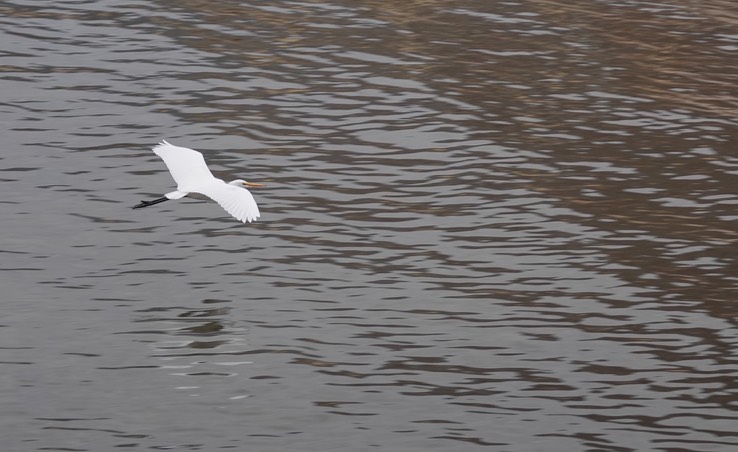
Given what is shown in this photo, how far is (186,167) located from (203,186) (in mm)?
866

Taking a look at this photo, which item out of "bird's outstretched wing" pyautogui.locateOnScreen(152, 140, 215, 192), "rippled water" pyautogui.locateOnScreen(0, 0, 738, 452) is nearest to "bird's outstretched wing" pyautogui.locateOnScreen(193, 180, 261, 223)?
"bird's outstretched wing" pyautogui.locateOnScreen(152, 140, 215, 192)

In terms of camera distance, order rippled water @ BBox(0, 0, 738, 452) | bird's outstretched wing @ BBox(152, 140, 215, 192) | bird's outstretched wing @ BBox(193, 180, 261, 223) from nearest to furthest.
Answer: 1. rippled water @ BBox(0, 0, 738, 452)
2. bird's outstretched wing @ BBox(193, 180, 261, 223)
3. bird's outstretched wing @ BBox(152, 140, 215, 192)

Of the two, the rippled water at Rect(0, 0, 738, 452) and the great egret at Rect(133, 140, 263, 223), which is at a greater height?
the great egret at Rect(133, 140, 263, 223)

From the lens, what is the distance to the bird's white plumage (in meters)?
20.7

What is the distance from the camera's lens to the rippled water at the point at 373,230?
1788cm

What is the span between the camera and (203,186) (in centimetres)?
2164

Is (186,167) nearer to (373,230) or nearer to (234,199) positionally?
(234,199)

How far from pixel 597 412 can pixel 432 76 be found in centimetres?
1461

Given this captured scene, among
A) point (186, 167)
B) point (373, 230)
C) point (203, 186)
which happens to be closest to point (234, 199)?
point (203, 186)

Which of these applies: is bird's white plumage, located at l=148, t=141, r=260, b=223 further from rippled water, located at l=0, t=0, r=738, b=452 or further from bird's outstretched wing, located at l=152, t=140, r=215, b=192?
rippled water, located at l=0, t=0, r=738, b=452

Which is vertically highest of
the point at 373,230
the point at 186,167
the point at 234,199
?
the point at 186,167

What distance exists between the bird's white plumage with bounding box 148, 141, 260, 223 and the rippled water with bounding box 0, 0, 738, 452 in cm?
124

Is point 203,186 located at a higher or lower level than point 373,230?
higher

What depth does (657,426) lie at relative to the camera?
17.5 meters
